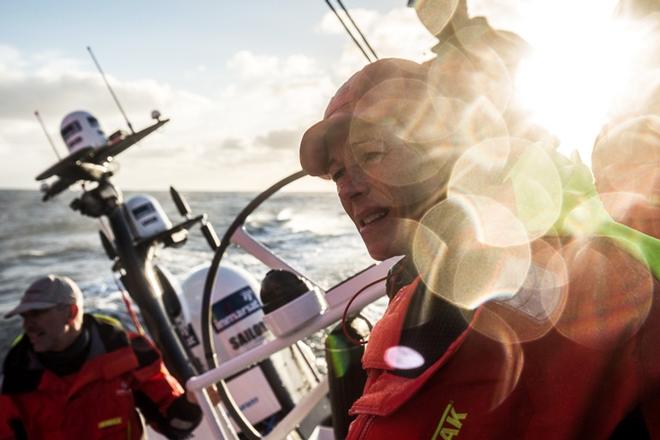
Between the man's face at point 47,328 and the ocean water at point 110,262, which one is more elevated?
the ocean water at point 110,262

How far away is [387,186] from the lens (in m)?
1.01

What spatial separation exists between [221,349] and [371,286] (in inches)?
112

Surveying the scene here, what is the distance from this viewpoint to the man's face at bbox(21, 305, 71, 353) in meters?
2.97

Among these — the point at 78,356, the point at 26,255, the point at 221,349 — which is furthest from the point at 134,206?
the point at 26,255

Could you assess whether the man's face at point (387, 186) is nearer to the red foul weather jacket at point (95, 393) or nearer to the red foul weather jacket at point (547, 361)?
the red foul weather jacket at point (547, 361)

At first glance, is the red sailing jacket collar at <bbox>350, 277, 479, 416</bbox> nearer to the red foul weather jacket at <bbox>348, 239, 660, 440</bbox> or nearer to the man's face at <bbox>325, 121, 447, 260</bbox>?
the red foul weather jacket at <bbox>348, 239, 660, 440</bbox>

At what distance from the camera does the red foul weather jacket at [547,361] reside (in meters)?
0.62

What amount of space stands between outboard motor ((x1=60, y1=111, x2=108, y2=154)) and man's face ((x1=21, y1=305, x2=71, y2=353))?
7.78ft

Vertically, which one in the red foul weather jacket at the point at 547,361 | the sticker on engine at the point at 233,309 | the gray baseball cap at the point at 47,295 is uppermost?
the gray baseball cap at the point at 47,295

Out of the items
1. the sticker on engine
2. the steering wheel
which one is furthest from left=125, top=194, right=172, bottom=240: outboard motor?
the steering wheel

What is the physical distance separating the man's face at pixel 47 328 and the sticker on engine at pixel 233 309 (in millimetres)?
1419

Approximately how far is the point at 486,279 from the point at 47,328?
9.81 feet

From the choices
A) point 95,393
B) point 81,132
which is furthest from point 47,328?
point 81,132

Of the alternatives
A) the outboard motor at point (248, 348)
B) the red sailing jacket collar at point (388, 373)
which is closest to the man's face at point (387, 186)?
the red sailing jacket collar at point (388, 373)
